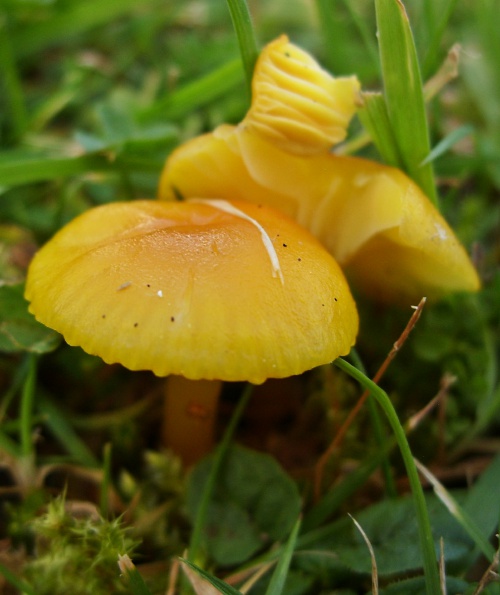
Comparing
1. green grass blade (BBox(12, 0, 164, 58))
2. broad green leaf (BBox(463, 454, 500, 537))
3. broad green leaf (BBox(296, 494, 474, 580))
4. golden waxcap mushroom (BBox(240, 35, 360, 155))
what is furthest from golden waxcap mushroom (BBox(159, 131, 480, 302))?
green grass blade (BBox(12, 0, 164, 58))

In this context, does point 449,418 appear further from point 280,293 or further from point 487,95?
point 487,95

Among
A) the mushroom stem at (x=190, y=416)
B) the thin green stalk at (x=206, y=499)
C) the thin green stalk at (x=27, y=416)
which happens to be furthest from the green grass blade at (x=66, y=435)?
the thin green stalk at (x=206, y=499)

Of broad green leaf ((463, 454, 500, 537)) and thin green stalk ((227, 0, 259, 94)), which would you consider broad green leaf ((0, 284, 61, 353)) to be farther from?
broad green leaf ((463, 454, 500, 537))

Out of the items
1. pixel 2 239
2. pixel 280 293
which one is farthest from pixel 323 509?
pixel 2 239

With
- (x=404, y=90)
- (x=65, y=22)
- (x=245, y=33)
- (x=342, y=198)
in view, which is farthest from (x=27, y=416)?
(x=65, y=22)

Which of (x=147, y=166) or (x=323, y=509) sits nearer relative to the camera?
(x=323, y=509)

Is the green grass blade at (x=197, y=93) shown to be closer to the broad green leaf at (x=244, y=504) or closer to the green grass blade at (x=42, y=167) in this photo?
the green grass blade at (x=42, y=167)

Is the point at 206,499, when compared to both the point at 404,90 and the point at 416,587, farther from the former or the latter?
the point at 404,90
